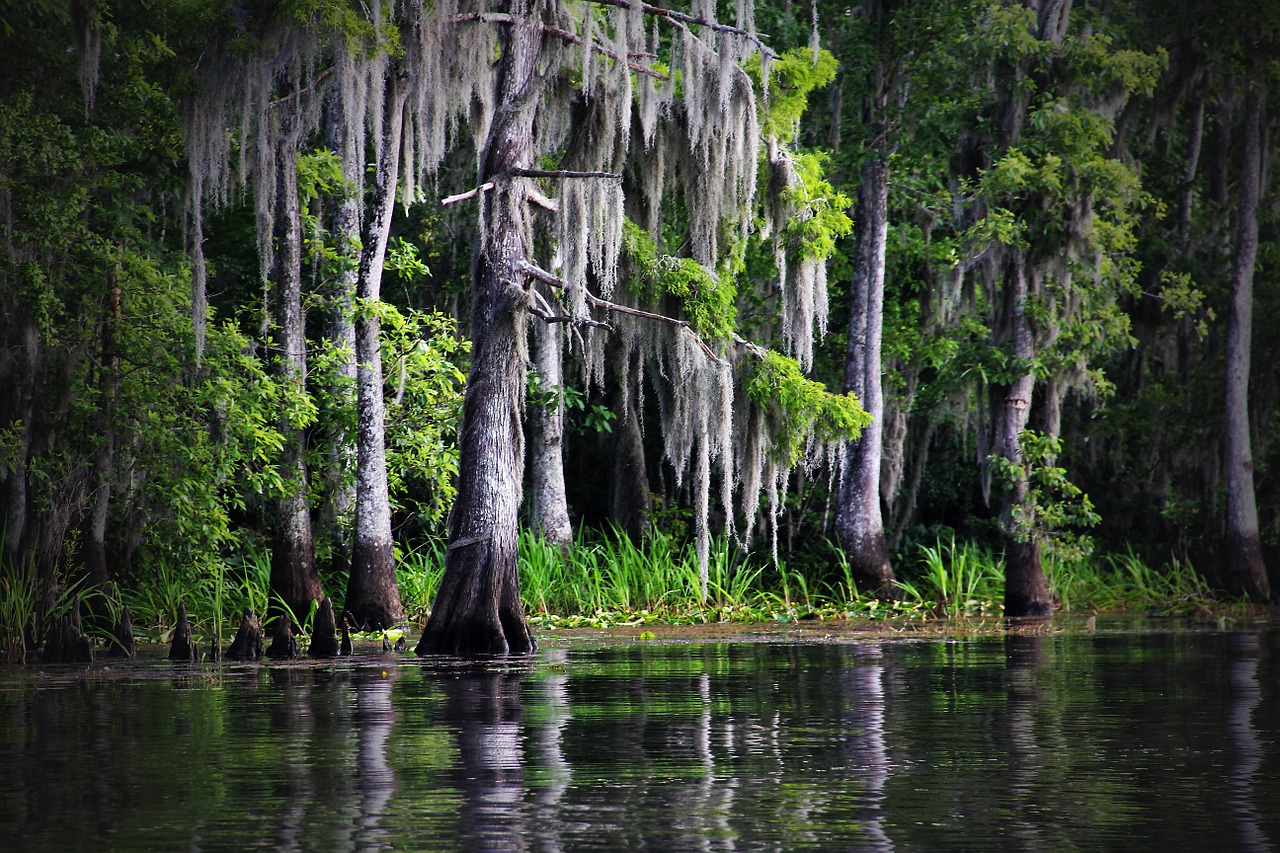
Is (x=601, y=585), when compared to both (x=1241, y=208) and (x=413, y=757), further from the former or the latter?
(x=413, y=757)

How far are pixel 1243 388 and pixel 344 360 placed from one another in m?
13.4

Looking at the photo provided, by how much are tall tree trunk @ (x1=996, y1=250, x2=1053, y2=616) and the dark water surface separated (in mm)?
7405

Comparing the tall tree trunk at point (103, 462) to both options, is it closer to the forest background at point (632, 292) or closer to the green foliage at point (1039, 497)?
the forest background at point (632, 292)

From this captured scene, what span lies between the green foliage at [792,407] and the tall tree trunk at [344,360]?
199 inches

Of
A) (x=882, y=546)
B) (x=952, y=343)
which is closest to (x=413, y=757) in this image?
(x=882, y=546)

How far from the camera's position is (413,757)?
7.57 meters

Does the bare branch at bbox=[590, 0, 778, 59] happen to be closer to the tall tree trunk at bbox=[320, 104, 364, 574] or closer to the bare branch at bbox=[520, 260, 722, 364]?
the bare branch at bbox=[520, 260, 722, 364]

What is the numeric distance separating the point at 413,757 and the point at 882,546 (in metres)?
16.3

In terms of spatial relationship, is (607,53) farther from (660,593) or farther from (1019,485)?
(1019,485)

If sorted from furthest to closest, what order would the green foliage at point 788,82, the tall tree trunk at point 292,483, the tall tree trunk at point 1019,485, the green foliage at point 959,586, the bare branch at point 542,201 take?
the green foliage at point 959,586
the tall tree trunk at point 1019,485
the tall tree trunk at point 292,483
the green foliage at point 788,82
the bare branch at point 542,201

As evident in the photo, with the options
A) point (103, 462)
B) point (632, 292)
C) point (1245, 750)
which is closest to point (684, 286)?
point (632, 292)

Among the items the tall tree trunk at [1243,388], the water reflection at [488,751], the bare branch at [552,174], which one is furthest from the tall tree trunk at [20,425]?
the tall tree trunk at [1243,388]

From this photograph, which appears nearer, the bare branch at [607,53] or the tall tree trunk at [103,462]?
the bare branch at [607,53]

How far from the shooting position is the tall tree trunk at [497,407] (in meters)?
14.6
